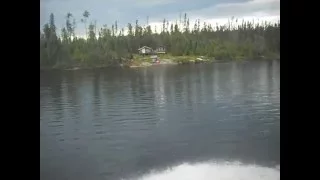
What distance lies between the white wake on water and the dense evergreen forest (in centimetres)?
33

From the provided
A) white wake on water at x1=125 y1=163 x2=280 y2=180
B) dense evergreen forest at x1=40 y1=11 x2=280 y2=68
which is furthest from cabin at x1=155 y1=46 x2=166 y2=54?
white wake on water at x1=125 y1=163 x2=280 y2=180

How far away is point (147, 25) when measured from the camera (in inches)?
44.0

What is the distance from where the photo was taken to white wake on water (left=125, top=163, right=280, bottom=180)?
108 cm

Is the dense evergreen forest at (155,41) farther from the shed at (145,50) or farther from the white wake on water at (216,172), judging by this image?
the white wake on water at (216,172)

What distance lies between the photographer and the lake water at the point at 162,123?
107 cm

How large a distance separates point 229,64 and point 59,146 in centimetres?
57

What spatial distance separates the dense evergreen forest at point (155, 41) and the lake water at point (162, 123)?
4cm

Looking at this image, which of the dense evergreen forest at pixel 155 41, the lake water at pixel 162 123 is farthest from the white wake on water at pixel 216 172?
the dense evergreen forest at pixel 155 41

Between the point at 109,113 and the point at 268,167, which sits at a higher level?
the point at 109,113

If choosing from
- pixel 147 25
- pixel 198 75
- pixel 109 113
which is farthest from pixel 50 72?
pixel 198 75

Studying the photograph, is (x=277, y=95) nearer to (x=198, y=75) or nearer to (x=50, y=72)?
(x=198, y=75)

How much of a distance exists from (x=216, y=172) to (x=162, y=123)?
0.70ft

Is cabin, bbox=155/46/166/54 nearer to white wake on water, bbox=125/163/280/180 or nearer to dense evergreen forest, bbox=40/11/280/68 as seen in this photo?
dense evergreen forest, bbox=40/11/280/68
